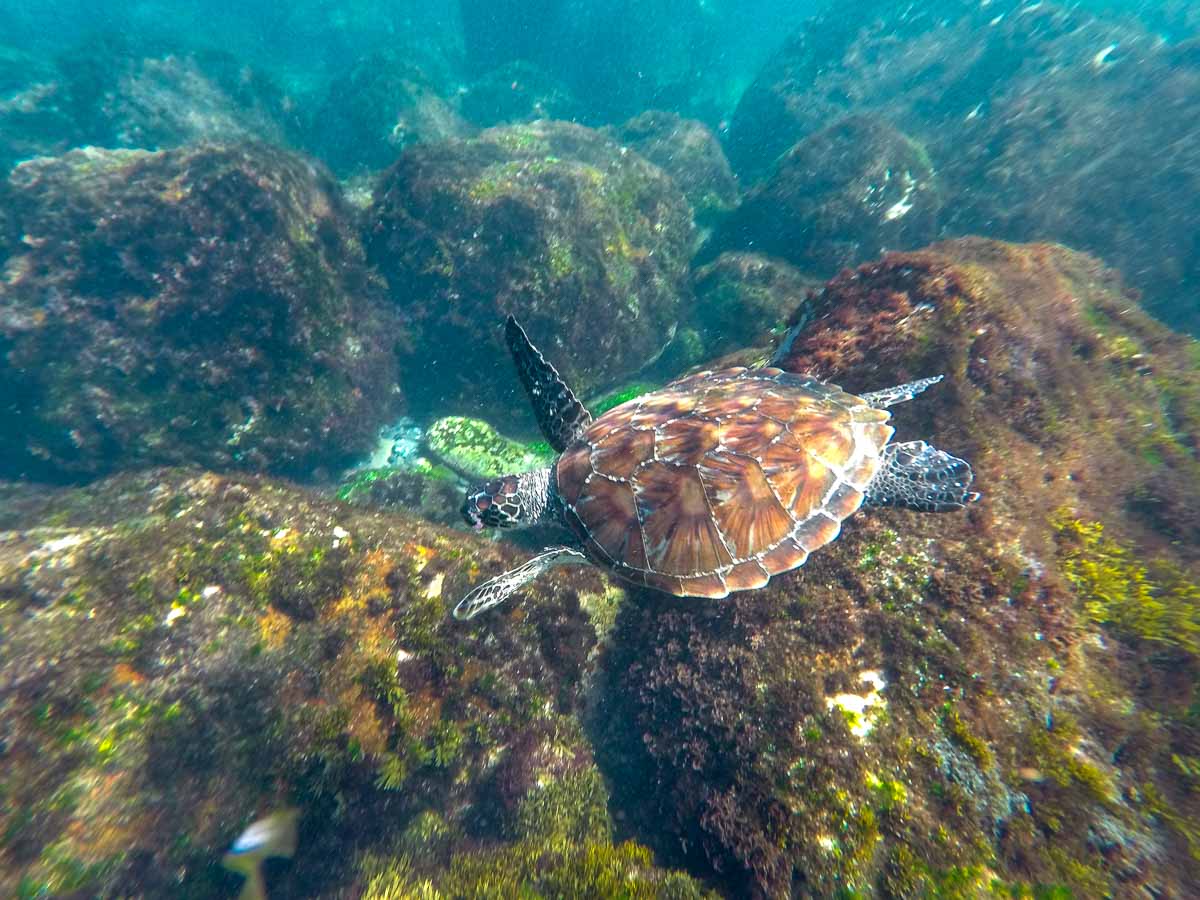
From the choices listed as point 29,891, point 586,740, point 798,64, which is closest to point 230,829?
point 29,891

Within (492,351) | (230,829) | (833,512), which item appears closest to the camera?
(230,829)

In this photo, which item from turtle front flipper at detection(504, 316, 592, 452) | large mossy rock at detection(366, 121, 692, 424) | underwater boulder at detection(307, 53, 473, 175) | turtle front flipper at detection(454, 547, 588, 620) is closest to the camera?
turtle front flipper at detection(454, 547, 588, 620)

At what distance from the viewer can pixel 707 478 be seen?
4723 mm

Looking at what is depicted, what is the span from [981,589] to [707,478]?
2501mm

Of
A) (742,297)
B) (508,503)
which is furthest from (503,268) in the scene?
(508,503)

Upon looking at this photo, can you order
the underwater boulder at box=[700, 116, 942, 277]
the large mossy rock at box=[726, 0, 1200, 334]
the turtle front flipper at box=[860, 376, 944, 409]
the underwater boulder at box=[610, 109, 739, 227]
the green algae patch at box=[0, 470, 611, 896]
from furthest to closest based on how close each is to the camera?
the underwater boulder at box=[610, 109, 739, 227]
the large mossy rock at box=[726, 0, 1200, 334]
the underwater boulder at box=[700, 116, 942, 277]
the turtle front flipper at box=[860, 376, 944, 409]
the green algae patch at box=[0, 470, 611, 896]

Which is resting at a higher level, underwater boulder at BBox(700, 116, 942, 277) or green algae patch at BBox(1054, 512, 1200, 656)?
underwater boulder at BBox(700, 116, 942, 277)

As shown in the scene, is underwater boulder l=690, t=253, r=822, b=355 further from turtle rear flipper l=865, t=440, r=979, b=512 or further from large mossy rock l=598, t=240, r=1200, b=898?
turtle rear flipper l=865, t=440, r=979, b=512

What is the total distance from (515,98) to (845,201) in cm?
1905

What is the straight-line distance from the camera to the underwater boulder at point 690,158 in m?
15.6

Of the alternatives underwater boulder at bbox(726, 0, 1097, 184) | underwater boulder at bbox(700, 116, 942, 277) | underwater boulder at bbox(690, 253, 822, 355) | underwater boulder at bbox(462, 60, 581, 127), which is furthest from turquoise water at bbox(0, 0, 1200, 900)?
underwater boulder at bbox(462, 60, 581, 127)

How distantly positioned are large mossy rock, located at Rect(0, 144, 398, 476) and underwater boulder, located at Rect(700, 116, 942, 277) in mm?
10961

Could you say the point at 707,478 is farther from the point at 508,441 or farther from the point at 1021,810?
the point at 508,441

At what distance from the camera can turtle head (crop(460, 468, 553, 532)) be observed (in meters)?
5.80
